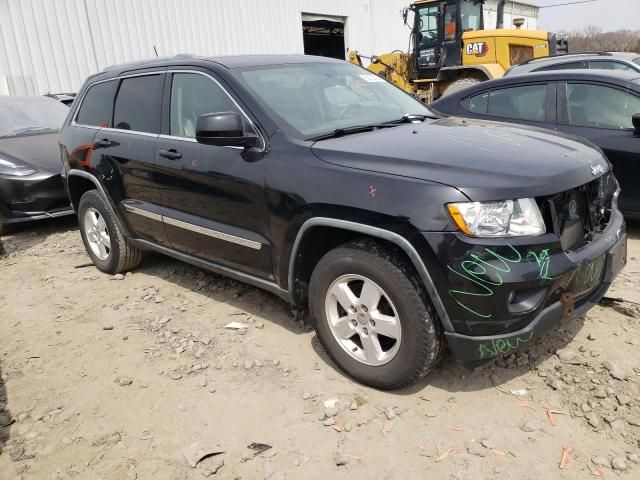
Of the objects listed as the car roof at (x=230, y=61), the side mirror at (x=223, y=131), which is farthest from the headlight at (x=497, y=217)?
the car roof at (x=230, y=61)

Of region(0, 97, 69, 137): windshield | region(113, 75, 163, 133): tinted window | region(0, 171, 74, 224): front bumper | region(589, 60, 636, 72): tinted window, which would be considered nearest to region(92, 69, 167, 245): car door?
region(113, 75, 163, 133): tinted window

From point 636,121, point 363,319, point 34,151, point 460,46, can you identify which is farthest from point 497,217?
point 460,46

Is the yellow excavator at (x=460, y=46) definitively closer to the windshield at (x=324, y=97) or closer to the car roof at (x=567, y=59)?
the car roof at (x=567, y=59)

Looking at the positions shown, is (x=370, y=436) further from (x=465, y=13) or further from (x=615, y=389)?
(x=465, y=13)

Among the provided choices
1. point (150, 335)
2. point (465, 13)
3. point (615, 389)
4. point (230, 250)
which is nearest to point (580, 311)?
point (615, 389)

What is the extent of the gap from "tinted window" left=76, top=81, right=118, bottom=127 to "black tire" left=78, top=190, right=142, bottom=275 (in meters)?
0.63

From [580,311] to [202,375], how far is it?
2139mm

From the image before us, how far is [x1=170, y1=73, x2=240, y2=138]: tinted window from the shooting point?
3566mm

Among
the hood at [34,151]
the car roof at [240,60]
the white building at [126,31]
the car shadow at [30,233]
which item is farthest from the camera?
the white building at [126,31]

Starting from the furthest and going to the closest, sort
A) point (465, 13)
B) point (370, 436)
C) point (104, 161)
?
point (465, 13)
point (104, 161)
point (370, 436)

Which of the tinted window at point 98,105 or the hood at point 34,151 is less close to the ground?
the tinted window at point 98,105

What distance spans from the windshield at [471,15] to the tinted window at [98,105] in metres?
9.39

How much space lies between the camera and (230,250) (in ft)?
11.6

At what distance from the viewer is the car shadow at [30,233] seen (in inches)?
247
